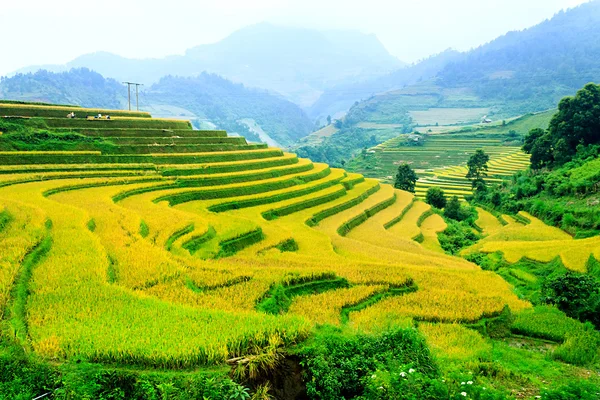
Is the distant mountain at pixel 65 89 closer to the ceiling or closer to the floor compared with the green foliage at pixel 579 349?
closer to the ceiling

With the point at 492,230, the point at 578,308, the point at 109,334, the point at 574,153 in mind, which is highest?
the point at 574,153

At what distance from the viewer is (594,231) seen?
17250 millimetres

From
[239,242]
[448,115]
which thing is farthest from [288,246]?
[448,115]

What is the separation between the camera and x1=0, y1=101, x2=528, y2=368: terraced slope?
5.00 meters

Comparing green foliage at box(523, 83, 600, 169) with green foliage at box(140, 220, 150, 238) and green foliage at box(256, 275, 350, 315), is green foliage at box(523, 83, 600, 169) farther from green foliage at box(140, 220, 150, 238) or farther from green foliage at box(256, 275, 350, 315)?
green foliage at box(140, 220, 150, 238)

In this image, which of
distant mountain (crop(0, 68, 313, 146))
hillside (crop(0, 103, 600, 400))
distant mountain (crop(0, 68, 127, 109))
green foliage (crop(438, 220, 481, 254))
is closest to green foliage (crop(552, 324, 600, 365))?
hillside (crop(0, 103, 600, 400))

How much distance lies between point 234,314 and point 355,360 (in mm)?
1740

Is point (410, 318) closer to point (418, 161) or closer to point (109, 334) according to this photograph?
point (109, 334)

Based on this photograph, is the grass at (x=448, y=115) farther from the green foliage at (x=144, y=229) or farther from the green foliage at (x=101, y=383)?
the green foliage at (x=101, y=383)

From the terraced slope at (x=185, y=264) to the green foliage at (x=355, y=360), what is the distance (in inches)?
15.2

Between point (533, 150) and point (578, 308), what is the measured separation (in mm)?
24983

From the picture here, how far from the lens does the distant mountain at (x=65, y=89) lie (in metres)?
92.1

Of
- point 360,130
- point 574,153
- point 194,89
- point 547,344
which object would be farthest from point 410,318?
point 194,89

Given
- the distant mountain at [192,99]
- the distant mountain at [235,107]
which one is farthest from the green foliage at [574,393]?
the distant mountain at [235,107]
